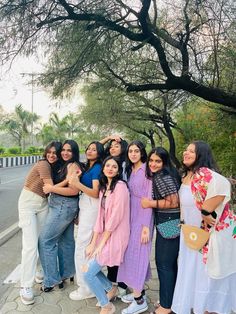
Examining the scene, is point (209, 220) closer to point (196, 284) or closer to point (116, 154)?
point (196, 284)

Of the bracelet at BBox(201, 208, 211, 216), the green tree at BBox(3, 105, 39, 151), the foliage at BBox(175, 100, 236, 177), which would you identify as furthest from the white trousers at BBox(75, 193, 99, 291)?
the green tree at BBox(3, 105, 39, 151)

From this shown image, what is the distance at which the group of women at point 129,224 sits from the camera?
2844 millimetres

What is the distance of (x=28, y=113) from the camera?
4600cm

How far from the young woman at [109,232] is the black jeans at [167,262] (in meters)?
0.32

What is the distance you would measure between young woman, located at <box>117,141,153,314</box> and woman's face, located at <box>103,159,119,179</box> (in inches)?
7.4

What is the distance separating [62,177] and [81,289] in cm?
116

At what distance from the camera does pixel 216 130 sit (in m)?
11.1

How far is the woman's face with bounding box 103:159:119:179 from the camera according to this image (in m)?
3.19

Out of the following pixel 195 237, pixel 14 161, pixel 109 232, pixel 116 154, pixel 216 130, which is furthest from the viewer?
pixel 14 161

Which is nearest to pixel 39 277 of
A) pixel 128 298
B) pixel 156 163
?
pixel 128 298

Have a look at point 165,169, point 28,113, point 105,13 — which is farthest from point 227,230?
point 28,113

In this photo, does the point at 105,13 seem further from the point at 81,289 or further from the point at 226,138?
the point at 226,138

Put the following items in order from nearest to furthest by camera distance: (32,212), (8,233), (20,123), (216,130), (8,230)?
(32,212)
(8,233)
(8,230)
(216,130)
(20,123)

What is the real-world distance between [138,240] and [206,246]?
25.4 inches
